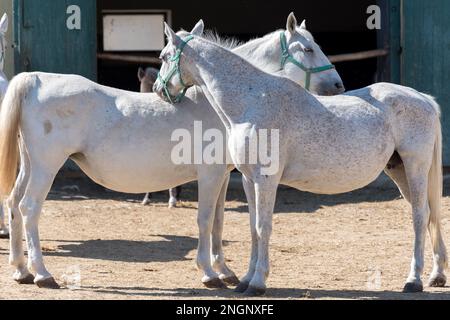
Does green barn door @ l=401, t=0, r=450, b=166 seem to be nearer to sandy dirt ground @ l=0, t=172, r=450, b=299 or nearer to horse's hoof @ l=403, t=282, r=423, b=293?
sandy dirt ground @ l=0, t=172, r=450, b=299

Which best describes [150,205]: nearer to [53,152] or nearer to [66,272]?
[66,272]

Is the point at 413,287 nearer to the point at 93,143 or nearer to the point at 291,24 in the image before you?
the point at 291,24

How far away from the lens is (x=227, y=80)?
23.6 feet

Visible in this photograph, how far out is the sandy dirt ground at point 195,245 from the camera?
294 inches

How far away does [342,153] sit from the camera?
278 inches

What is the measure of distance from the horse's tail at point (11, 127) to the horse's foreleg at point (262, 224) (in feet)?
5.93

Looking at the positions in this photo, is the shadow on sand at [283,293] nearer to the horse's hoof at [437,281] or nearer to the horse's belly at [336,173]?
the horse's hoof at [437,281]

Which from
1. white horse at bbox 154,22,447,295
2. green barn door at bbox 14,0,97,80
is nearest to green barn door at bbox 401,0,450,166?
green barn door at bbox 14,0,97,80

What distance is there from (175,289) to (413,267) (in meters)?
1.71

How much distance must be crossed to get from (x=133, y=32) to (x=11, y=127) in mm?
7852

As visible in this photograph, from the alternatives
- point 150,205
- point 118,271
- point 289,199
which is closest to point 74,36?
point 150,205

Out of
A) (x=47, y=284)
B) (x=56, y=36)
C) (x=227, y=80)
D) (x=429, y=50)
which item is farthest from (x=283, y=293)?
(x=56, y=36)

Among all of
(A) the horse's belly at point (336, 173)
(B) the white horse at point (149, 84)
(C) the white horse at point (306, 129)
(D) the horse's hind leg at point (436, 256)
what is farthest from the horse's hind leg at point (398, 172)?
(B) the white horse at point (149, 84)

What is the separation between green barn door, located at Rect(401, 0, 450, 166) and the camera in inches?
512
